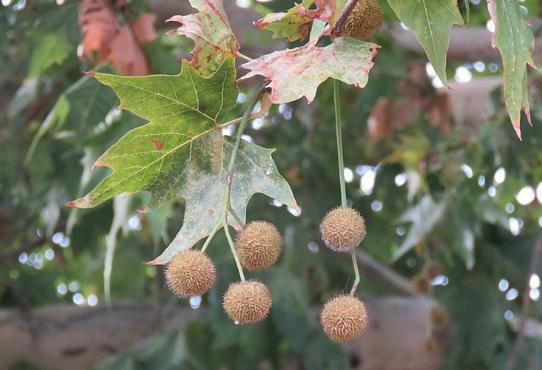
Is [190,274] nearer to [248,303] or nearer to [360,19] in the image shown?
[248,303]

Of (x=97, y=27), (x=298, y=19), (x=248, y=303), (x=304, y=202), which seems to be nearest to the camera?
(x=248, y=303)

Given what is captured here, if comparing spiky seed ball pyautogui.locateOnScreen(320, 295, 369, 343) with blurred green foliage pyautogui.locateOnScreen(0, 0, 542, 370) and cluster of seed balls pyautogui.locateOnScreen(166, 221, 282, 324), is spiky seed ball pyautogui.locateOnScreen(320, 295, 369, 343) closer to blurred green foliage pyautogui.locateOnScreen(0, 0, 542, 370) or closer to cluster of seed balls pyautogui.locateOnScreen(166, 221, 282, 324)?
cluster of seed balls pyautogui.locateOnScreen(166, 221, 282, 324)

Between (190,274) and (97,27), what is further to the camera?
(97,27)

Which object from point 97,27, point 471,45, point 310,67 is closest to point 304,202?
point 471,45

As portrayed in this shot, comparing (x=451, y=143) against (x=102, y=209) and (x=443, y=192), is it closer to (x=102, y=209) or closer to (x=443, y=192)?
(x=443, y=192)

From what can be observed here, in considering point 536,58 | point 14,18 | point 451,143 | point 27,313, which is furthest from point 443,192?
point 27,313

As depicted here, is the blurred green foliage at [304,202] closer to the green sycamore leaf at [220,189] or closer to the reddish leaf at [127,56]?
the reddish leaf at [127,56]

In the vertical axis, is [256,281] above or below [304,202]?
above

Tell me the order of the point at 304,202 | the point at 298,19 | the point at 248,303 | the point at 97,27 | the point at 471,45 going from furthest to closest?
the point at 304,202 < the point at 471,45 < the point at 97,27 < the point at 298,19 < the point at 248,303

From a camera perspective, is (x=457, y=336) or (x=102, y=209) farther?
(x=457, y=336)
